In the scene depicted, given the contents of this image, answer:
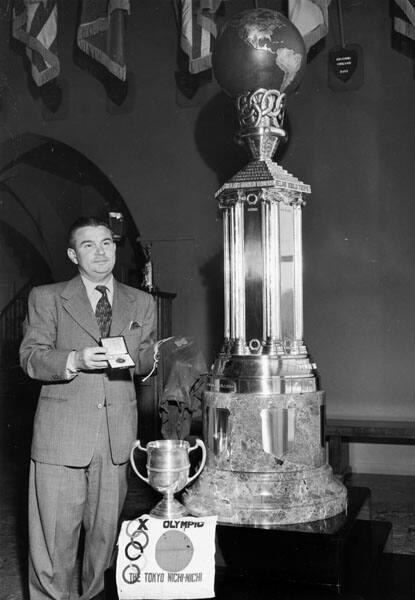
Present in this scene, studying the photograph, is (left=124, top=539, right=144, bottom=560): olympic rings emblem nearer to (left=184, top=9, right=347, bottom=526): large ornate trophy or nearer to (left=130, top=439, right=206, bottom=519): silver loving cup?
(left=130, top=439, right=206, bottom=519): silver loving cup

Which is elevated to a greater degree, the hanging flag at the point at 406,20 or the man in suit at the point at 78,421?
the hanging flag at the point at 406,20

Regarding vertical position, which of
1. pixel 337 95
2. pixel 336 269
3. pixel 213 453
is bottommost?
pixel 213 453

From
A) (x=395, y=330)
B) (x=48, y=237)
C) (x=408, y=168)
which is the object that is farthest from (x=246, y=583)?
(x=48, y=237)

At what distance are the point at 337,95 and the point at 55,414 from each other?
463 cm

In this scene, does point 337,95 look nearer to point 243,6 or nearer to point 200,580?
point 243,6

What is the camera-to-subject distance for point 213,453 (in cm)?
255

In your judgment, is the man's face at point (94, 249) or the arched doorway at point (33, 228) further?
the arched doorway at point (33, 228)

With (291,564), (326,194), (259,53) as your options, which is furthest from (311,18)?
(291,564)

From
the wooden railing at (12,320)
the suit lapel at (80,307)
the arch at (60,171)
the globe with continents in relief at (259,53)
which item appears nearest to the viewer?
the globe with continents in relief at (259,53)

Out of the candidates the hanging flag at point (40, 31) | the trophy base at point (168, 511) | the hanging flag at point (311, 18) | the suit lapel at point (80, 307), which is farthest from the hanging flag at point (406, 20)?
the trophy base at point (168, 511)

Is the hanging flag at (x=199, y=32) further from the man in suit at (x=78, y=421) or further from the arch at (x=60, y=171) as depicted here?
the man in suit at (x=78, y=421)

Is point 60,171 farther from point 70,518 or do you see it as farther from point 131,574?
point 131,574

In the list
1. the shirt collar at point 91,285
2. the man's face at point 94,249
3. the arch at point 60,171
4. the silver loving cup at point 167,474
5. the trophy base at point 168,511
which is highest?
the arch at point 60,171

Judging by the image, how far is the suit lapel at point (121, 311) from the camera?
3.04m
